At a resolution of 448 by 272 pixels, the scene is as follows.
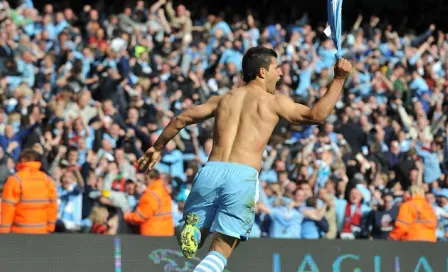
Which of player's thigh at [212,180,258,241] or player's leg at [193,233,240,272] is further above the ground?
player's thigh at [212,180,258,241]

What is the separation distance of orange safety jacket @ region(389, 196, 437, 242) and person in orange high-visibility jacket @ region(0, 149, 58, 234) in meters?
4.57

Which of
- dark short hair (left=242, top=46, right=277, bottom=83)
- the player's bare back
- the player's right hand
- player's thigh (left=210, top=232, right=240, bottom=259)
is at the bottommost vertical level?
player's thigh (left=210, top=232, right=240, bottom=259)

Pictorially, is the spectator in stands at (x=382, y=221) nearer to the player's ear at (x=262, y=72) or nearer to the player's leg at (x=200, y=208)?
the player's ear at (x=262, y=72)

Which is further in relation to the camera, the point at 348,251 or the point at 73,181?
the point at 73,181

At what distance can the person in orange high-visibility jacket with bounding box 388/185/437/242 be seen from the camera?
14.2m

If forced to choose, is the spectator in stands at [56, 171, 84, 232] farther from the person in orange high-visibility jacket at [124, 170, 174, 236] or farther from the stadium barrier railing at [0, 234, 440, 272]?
the stadium barrier railing at [0, 234, 440, 272]

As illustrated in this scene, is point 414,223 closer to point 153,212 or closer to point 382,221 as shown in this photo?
point 382,221

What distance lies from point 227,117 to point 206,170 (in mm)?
435

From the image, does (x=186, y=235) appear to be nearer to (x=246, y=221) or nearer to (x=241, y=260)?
(x=246, y=221)

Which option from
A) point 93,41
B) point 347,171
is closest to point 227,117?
point 347,171

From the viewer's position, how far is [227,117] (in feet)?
27.5

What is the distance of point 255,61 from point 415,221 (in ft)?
20.9

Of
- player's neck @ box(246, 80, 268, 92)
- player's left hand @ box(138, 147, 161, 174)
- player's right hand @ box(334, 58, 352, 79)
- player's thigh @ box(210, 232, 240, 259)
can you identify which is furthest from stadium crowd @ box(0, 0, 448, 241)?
player's right hand @ box(334, 58, 352, 79)

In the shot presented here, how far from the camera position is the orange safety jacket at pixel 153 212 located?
13.1 meters
